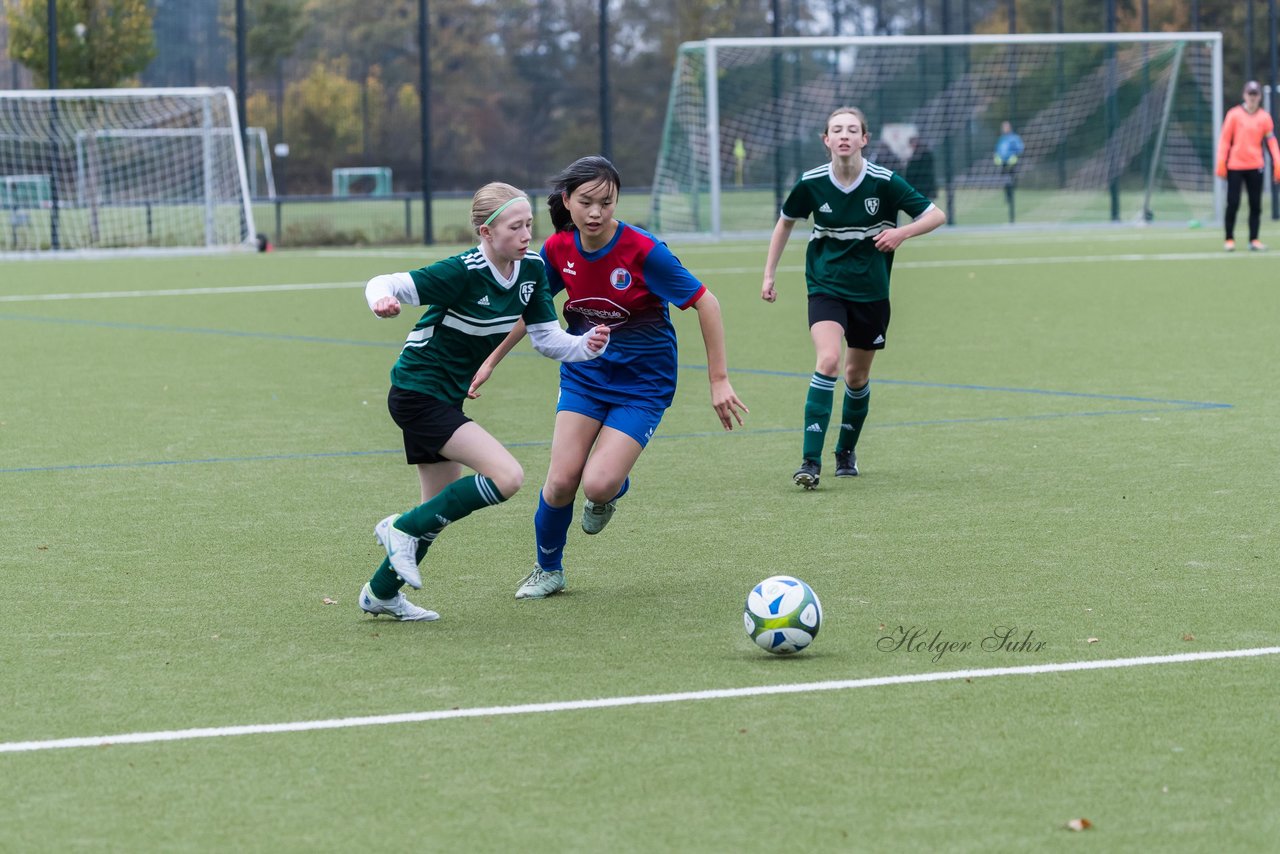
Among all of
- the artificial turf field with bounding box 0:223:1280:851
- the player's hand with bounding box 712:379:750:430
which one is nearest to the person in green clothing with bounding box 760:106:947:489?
the artificial turf field with bounding box 0:223:1280:851

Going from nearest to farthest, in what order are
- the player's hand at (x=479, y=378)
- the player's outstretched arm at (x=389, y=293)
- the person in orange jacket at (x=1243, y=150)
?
the player's outstretched arm at (x=389, y=293) < the player's hand at (x=479, y=378) < the person in orange jacket at (x=1243, y=150)

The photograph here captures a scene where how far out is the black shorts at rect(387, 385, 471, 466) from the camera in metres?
5.76

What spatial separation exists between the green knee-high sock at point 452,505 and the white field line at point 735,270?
53.1ft

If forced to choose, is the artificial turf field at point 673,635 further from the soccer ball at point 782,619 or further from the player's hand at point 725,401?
the player's hand at point 725,401

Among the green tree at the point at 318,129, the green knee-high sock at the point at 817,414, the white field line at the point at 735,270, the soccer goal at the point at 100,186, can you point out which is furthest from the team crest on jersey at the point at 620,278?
the green tree at the point at 318,129

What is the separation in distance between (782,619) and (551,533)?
1247mm

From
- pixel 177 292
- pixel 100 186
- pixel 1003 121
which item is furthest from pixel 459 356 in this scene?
pixel 1003 121

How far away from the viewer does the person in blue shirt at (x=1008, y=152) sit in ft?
108

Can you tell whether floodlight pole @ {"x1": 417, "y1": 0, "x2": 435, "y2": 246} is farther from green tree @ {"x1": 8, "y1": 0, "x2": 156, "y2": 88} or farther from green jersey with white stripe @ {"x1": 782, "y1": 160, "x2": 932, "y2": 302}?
green jersey with white stripe @ {"x1": 782, "y1": 160, "x2": 932, "y2": 302}

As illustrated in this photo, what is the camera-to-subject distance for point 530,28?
2501 inches

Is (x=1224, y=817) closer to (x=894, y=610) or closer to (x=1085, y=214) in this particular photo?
(x=894, y=610)

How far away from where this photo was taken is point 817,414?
8398 mm

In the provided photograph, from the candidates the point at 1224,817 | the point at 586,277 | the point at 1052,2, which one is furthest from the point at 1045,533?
the point at 1052,2

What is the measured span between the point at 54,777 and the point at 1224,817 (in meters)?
2.49
